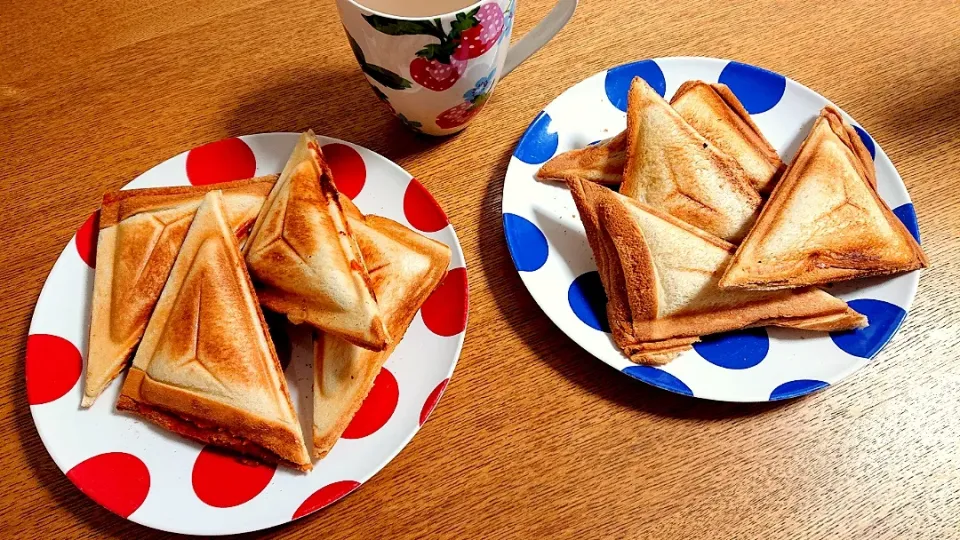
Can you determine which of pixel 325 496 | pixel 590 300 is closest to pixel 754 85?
pixel 590 300

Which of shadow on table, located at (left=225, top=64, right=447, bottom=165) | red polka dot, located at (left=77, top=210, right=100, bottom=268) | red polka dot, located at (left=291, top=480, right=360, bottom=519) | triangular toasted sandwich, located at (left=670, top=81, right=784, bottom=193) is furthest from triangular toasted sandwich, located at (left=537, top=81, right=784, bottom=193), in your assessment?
red polka dot, located at (left=77, top=210, right=100, bottom=268)

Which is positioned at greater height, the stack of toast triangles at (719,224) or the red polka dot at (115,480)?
the stack of toast triangles at (719,224)

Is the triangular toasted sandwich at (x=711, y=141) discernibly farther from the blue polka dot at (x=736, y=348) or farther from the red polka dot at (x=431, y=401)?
the red polka dot at (x=431, y=401)

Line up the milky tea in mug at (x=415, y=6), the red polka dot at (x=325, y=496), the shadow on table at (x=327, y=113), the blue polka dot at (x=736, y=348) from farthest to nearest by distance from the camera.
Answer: the shadow on table at (x=327, y=113) → the milky tea in mug at (x=415, y=6) → the blue polka dot at (x=736, y=348) → the red polka dot at (x=325, y=496)

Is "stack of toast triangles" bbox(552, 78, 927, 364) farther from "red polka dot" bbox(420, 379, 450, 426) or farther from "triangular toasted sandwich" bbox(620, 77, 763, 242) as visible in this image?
"red polka dot" bbox(420, 379, 450, 426)

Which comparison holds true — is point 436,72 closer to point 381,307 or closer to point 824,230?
point 381,307

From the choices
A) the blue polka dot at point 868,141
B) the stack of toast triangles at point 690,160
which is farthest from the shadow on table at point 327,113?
the blue polka dot at point 868,141
